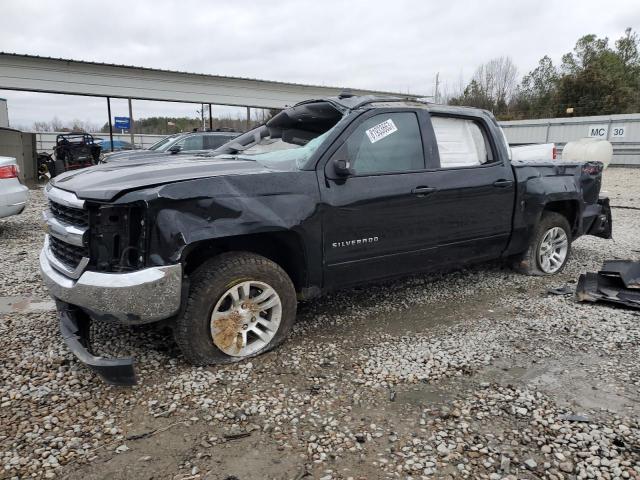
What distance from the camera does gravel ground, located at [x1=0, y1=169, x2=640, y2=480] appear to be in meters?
2.26

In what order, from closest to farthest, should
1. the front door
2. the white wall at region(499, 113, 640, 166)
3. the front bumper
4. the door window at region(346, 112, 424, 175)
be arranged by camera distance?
the front bumper → the front door → the door window at region(346, 112, 424, 175) → the white wall at region(499, 113, 640, 166)

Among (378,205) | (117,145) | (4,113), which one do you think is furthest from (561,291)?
(117,145)

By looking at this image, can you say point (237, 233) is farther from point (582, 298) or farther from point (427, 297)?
point (582, 298)

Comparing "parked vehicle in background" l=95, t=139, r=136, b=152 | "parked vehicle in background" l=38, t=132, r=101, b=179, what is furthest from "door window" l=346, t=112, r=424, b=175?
"parked vehicle in background" l=95, t=139, r=136, b=152

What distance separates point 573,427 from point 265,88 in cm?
2101

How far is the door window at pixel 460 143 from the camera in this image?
4.25 meters

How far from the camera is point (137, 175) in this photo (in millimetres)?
3064

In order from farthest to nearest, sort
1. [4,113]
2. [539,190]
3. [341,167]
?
[4,113], [539,190], [341,167]

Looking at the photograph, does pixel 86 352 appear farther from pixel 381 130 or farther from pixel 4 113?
pixel 4 113

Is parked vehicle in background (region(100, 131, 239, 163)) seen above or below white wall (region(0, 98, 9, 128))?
below

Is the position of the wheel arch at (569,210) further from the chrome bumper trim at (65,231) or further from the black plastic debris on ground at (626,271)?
the chrome bumper trim at (65,231)

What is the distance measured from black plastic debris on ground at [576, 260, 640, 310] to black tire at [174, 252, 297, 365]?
10.2 ft

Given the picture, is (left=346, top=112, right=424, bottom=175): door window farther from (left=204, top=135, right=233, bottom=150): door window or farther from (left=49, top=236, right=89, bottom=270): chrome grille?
(left=204, top=135, right=233, bottom=150): door window

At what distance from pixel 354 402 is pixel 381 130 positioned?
2176mm
